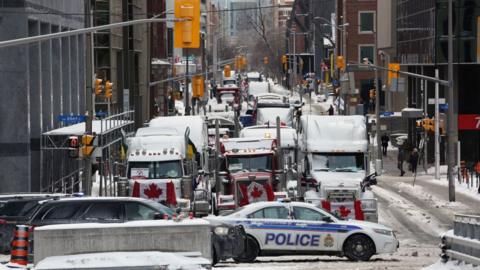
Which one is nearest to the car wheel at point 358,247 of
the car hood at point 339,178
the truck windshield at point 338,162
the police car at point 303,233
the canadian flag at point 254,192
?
the police car at point 303,233

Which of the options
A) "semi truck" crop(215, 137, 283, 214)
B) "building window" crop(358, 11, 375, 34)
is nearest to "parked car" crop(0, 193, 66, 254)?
"semi truck" crop(215, 137, 283, 214)

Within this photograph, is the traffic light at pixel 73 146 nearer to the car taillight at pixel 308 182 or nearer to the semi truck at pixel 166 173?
the semi truck at pixel 166 173

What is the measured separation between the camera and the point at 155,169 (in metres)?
40.3

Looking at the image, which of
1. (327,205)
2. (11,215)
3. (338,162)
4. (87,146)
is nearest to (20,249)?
(11,215)

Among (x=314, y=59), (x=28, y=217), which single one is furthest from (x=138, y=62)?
(x=314, y=59)

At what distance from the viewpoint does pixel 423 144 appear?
68.1m

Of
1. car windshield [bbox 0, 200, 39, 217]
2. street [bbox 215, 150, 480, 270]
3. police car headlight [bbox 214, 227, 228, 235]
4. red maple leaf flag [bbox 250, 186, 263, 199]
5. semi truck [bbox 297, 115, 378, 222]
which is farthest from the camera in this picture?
red maple leaf flag [bbox 250, 186, 263, 199]

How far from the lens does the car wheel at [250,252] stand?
2808cm

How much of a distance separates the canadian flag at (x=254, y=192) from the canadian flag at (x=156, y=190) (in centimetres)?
236

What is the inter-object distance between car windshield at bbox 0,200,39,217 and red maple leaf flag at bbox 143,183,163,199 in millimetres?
8640

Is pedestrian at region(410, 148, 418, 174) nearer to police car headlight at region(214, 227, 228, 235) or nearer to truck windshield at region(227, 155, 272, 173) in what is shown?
truck windshield at region(227, 155, 272, 173)

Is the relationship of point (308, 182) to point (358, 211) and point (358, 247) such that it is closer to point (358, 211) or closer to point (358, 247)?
point (358, 211)

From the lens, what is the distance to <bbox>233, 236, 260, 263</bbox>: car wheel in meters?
28.1

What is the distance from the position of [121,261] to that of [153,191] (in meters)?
18.4
